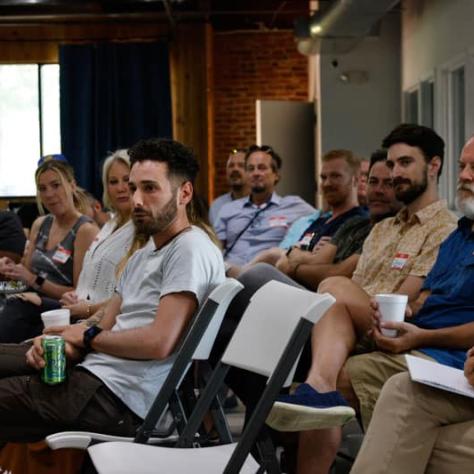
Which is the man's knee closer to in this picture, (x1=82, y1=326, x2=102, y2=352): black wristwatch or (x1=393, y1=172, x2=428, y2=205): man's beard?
(x1=393, y1=172, x2=428, y2=205): man's beard

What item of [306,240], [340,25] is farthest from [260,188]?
[340,25]

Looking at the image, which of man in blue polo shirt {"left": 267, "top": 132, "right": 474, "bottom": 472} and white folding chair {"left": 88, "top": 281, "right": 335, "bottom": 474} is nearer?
white folding chair {"left": 88, "top": 281, "right": 335, "bottom": 474}

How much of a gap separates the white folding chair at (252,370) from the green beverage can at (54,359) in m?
0.40

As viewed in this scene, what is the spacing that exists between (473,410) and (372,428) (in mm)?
256

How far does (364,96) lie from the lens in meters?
8.80

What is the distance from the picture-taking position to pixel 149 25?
11.0 metres

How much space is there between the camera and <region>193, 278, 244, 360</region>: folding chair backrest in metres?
2.54

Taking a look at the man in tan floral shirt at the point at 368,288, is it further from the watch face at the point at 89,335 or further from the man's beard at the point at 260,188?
the man's beard at the point at 260,188

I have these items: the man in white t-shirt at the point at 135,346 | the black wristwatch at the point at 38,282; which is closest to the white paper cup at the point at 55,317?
the man in white t-shirt at the point at 135,346

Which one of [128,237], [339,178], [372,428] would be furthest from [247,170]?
[372,428]

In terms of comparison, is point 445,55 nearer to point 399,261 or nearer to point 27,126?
point 399,261

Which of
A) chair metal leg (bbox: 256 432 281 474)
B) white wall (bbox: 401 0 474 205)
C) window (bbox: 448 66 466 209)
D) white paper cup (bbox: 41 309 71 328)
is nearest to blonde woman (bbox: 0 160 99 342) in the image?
white paper cup (bbox: 41 309 71 328)

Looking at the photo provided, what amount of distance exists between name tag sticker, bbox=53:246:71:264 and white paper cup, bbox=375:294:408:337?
2226mm

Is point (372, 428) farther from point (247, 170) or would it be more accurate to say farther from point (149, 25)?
point (149, 25)
